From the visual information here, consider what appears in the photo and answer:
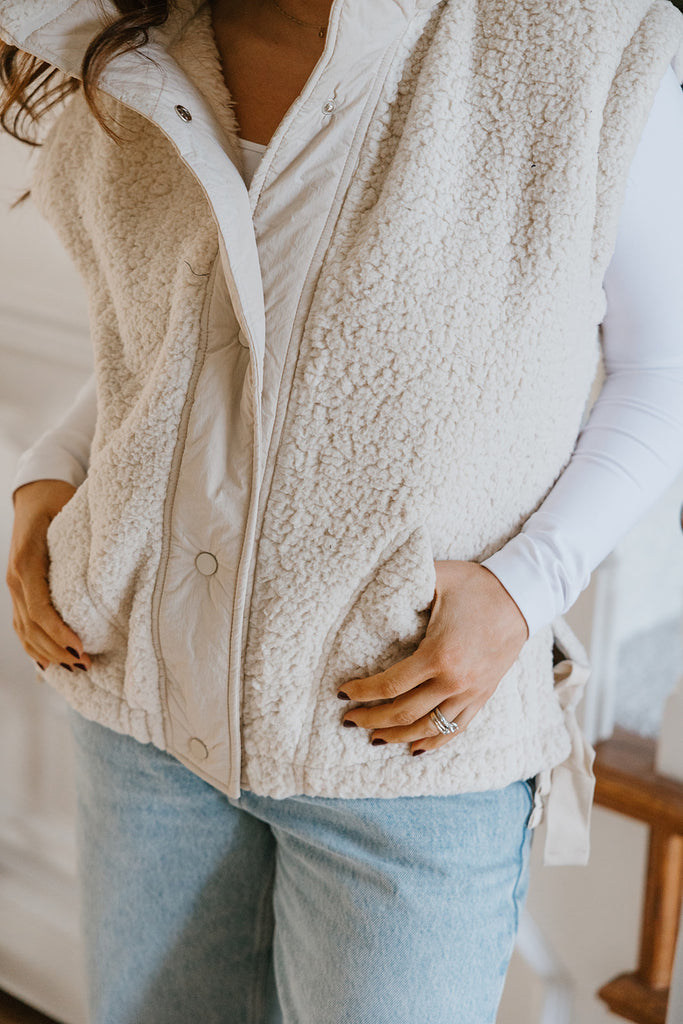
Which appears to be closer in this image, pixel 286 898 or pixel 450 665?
pixel 450 665

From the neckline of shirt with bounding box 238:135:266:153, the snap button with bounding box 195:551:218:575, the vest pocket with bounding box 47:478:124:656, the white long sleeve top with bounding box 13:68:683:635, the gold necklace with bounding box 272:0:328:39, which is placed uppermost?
the gold necklace with bounding box 272:0:328:39

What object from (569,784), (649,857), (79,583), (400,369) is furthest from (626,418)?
(649,857)

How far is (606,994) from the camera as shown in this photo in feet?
3.57

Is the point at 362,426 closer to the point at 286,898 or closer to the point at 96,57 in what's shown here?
the point at 96,57

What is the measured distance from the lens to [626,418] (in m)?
0.71

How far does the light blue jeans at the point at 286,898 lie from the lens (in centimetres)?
72

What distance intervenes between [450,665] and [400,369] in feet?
0.70

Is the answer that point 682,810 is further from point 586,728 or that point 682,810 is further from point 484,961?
point 484,961

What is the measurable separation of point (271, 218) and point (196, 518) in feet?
0.76

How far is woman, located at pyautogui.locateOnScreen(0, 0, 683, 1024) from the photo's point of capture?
634 millimetres

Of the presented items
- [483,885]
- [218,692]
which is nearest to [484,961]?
[483,885]

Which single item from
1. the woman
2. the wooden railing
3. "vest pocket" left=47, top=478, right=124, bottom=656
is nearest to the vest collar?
the woman

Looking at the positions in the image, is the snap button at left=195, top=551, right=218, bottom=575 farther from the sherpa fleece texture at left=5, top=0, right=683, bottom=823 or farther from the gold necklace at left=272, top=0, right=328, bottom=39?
→ the gold necklace at left=272, top=0, right=328, bottom=39

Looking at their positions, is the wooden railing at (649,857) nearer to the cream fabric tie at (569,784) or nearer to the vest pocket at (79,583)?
the cream fabric tie at (569,784)
